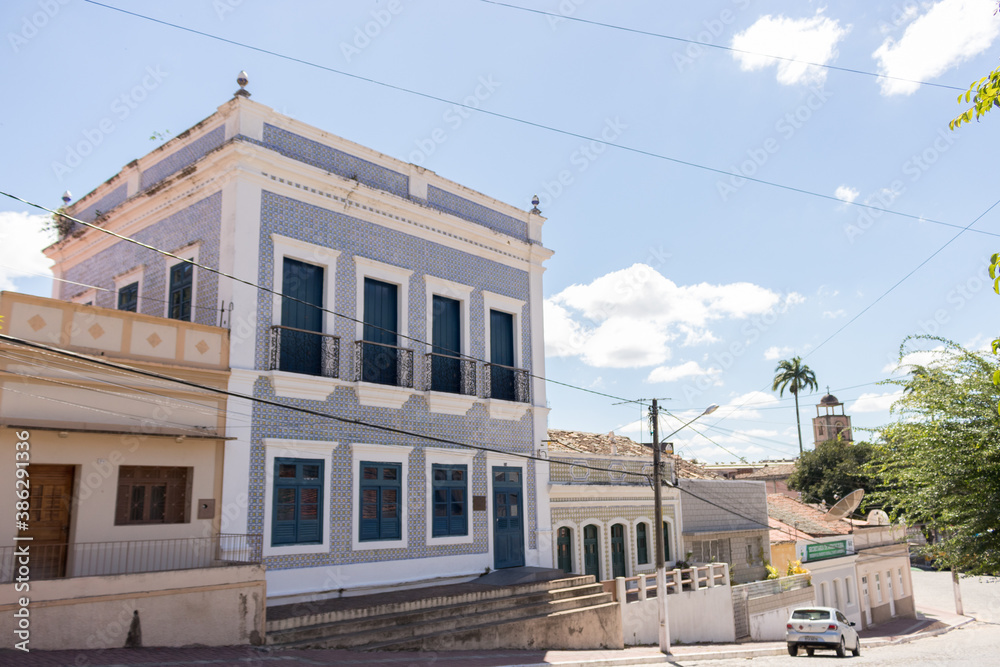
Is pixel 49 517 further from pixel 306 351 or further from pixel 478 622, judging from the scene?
pixel 478 622

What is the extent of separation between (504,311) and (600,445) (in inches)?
373

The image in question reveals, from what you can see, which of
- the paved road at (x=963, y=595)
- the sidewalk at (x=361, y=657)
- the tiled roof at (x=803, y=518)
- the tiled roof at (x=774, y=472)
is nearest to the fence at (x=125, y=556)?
the sidewalk at (x=361, y=657)

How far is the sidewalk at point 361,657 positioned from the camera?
9.48 meters

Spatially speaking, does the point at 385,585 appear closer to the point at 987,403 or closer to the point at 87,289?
the point at 87,289

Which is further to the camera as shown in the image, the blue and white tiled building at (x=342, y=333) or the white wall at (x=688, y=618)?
the white wall at (x=688, y=618)

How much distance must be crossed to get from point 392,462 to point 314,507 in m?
2.08

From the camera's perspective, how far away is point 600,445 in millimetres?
27344

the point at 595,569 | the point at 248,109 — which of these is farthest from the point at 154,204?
the point at 595,569

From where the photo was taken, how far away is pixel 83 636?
10016mm

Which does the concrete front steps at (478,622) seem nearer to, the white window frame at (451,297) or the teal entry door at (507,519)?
the teal entry door at (507,519)

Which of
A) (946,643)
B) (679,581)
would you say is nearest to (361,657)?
(679,581)

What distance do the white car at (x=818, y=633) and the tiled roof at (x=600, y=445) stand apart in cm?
626

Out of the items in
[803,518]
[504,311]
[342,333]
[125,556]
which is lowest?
[125,556]

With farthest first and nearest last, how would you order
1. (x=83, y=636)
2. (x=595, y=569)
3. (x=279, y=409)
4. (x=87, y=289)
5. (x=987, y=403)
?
(x=595, y=569) → (x=87, y=289) → (x=279, y=409) → (x=987, y=403) → (x=83, y=636)
